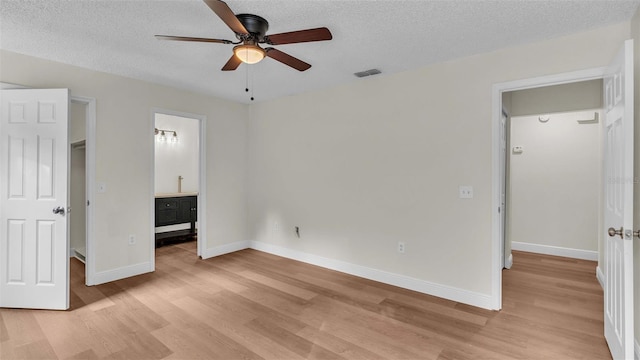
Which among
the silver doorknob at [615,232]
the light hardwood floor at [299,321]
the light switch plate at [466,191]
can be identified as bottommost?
the light hardwood floor at [299,321]

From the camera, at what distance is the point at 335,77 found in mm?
3666

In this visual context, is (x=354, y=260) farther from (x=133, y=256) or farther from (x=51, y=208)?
(x=51, y=208)

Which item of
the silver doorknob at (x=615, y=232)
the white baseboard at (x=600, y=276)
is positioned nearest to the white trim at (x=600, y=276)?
the white baseboard at (x=600, y=276)

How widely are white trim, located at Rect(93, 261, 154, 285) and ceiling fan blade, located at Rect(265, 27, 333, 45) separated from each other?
328 centimetres

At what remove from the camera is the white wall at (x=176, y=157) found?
592 centimetres

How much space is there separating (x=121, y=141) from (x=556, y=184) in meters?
6.21

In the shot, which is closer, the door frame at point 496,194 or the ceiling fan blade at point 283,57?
the ceiling fan blade at point 283,57

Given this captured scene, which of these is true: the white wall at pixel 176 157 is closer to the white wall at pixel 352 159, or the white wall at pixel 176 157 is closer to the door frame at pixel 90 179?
the white wall at pixel 352 159

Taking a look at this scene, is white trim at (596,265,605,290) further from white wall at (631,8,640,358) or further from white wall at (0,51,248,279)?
white wall at (0,51,248,279)

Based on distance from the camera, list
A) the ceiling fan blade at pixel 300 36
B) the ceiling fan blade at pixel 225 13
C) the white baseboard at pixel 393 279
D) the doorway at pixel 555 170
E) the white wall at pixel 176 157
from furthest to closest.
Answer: the white wall at pixel 176 157
the doorway at pixel 555 170
the white baseboard at pixel 393 279
the ceiling fan blade at pixel 300 36
the ceiling fan blade at pixel 225 13

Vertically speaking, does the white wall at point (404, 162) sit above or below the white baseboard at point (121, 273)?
above

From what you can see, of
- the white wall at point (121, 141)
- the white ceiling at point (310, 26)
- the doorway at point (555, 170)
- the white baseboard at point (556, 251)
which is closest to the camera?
the white ceiling at point (310, 26)

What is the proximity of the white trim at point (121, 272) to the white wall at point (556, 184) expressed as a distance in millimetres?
5121

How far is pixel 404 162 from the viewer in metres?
3.42
